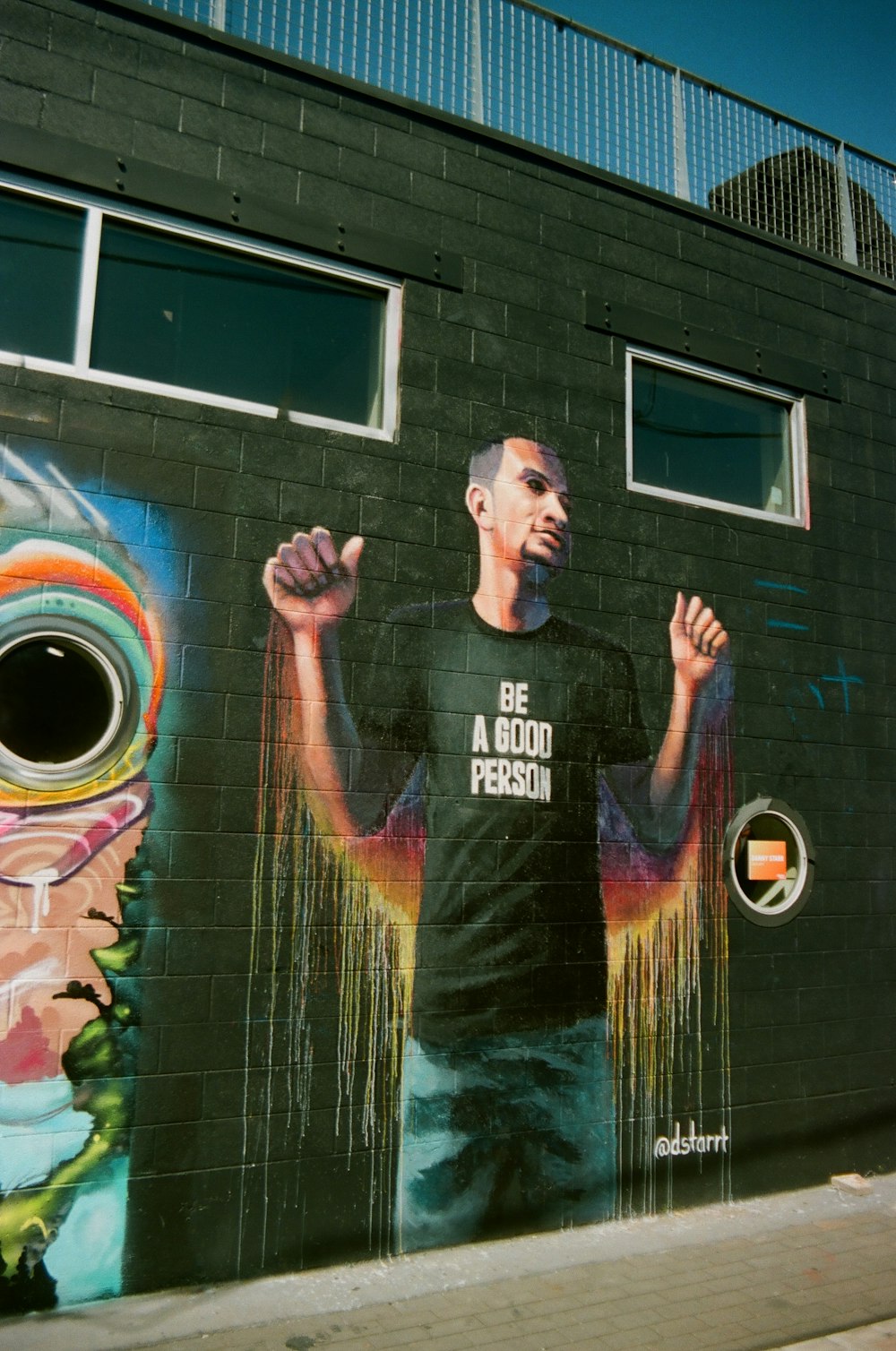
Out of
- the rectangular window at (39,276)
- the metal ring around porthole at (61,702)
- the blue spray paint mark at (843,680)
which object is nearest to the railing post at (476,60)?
the rectangular window at (39,276)

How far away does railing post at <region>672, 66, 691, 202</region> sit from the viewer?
697 centimetres

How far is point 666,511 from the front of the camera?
6.45 metres

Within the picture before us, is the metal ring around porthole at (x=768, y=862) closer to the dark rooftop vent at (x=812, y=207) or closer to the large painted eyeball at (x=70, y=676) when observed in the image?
the large painted eyeball at (x=70, y=676)

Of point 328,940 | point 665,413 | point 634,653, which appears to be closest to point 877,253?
point 665,413

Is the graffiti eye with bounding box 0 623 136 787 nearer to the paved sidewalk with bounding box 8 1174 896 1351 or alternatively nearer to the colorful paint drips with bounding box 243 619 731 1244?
the colorful paint drips with bounding box 243 619 731 1244

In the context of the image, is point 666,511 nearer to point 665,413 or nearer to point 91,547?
point 665,413

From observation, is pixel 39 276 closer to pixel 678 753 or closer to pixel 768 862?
pixel 678 753

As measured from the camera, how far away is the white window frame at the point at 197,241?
4.83m

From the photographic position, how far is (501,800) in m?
5.67

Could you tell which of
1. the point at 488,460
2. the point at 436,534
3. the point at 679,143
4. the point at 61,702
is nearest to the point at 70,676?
the point at 61,702

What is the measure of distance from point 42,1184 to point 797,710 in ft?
15.6

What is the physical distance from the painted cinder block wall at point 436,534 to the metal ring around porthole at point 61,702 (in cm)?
23

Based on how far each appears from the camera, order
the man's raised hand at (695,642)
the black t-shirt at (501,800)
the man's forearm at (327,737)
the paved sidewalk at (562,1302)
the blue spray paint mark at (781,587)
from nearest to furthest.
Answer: the paved sidewalk at (562,1302), the man's forearm at (327,737), the black t-shirt at (501,800), the man's raised hand at (695,642), the blue spray paint mark at (781,587)

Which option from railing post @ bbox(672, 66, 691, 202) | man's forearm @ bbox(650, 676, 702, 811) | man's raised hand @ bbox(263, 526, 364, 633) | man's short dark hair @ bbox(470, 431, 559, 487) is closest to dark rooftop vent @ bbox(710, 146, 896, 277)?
railing post @ bbox(672, 66, 691, 202)
